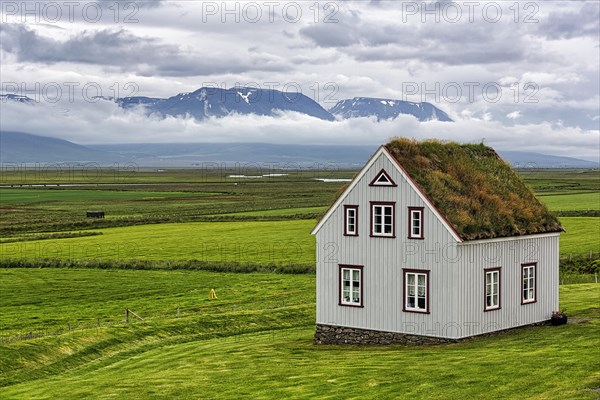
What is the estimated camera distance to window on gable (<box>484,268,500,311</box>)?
42.3 metres

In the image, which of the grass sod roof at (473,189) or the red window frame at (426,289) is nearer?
the red window frame at (426,289)

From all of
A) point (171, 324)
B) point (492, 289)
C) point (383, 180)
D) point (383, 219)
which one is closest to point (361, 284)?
point (383, 219)

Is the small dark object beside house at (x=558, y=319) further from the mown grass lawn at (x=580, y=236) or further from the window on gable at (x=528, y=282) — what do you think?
the mown grass lawn at (x=580, y=236)

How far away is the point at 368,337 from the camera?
4359 cm

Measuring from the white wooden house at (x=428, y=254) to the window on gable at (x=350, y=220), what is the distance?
49 mm

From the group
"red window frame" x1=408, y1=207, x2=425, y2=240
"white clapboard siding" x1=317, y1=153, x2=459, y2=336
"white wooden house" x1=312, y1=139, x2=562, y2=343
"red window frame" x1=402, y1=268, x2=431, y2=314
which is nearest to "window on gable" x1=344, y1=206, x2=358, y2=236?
"white wooden house" x1=312, y1=139, x2=562, y2=343

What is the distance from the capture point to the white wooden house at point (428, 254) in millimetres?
41219

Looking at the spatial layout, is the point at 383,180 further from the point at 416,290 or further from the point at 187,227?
the point at 187,227

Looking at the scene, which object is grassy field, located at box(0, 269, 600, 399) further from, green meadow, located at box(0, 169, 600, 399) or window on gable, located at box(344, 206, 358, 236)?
window on gable, located at box(344, 206, 358, 236)

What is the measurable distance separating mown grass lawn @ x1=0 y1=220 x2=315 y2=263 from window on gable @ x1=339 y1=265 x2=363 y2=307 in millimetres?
36875

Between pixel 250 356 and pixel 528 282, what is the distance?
14450 millimetres

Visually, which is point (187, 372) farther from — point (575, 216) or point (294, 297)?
point (575, 216)

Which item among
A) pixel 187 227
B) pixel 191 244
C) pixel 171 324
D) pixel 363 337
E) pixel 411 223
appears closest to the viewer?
pixel 411 223

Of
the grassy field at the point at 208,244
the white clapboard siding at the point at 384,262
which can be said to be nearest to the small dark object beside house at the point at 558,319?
the white clapboard siding at the point at 384,262
